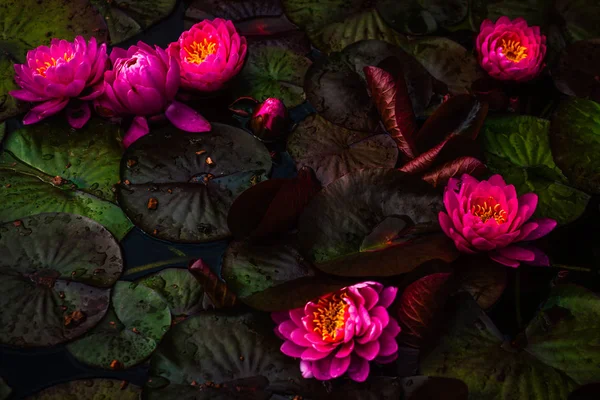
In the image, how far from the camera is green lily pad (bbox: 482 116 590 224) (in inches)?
69.2

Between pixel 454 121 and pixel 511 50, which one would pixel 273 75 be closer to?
pixel 454 121

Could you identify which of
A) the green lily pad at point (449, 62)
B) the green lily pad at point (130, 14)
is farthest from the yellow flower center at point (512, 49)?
the green lily pad at point (130, 14)

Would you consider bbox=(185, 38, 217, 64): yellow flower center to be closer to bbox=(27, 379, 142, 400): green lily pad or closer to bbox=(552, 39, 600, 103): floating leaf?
bbox=(27, 379, 142, 400): green lily pad

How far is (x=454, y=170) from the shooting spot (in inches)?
66.1

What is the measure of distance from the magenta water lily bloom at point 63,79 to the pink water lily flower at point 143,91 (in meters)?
0.05

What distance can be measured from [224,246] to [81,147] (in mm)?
590

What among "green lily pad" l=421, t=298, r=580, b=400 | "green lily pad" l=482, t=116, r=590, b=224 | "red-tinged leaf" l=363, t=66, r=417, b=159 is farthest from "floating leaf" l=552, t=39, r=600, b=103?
"green lily pad" l=421, t=298, r=580, b=400

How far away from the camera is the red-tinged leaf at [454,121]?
70.8 inches

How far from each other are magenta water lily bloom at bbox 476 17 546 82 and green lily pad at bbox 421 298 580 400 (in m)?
0.91

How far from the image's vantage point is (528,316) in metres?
1.59

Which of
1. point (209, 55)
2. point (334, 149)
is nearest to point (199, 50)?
point (209, 55)

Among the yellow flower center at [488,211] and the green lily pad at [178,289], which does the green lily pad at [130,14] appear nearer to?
the green lily pad at [178,289]

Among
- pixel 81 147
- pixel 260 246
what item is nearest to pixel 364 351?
pixel 260 246

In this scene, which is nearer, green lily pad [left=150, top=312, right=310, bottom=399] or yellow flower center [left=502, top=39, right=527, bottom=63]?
green lily pad [left=150, top=312, right=310, bottom=399]
